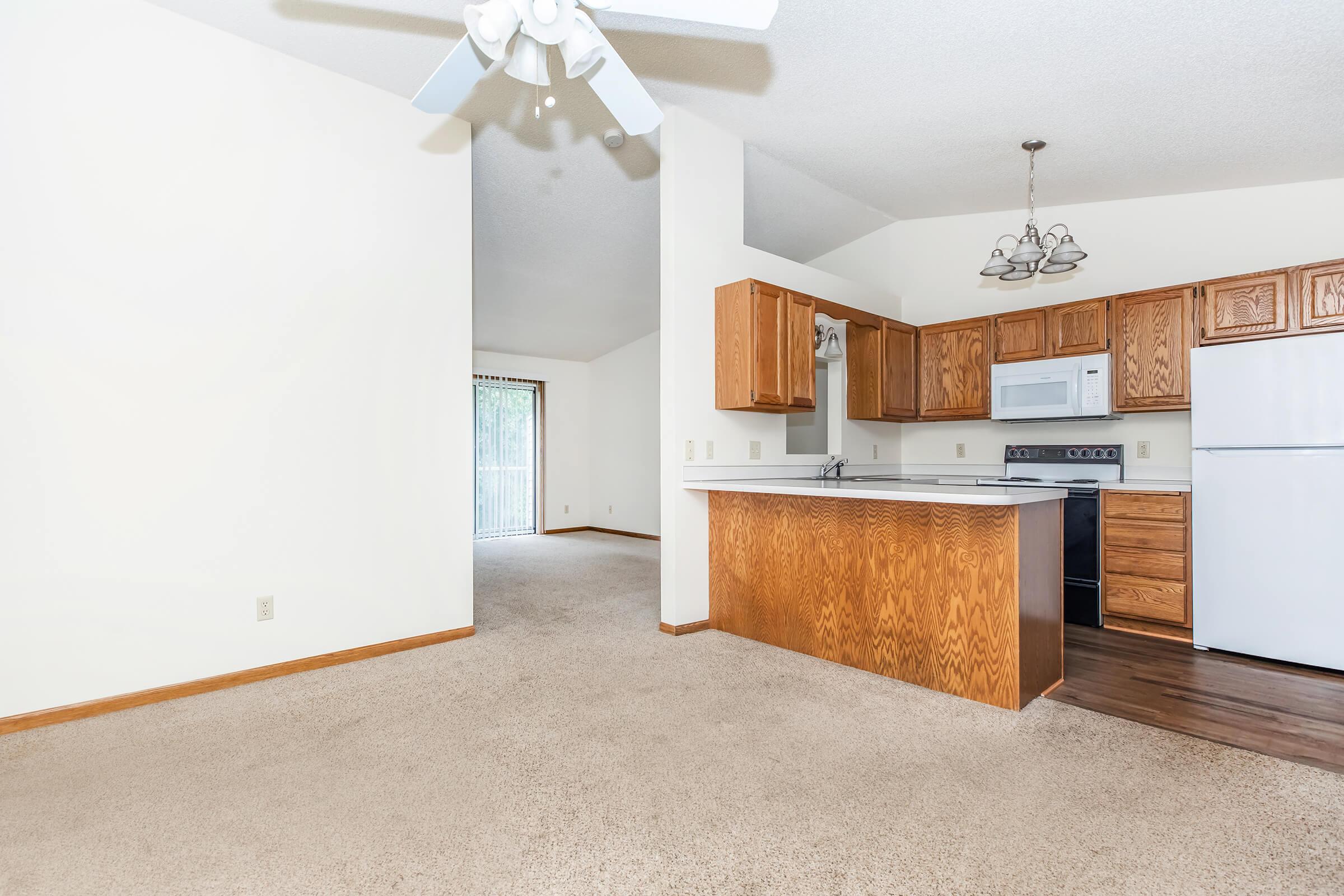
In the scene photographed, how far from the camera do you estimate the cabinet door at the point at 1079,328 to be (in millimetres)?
3982

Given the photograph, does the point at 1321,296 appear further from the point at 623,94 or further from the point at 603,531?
the point at 603,531

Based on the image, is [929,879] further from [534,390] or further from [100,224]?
[534,390]

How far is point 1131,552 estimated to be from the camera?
141 inches

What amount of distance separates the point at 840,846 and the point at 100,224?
3.37m

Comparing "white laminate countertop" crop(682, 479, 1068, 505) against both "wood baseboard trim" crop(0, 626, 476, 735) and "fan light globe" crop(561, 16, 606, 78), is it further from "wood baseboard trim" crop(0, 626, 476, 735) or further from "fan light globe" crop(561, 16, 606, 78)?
"fan light globe" crop(561, 16, 606, 78)

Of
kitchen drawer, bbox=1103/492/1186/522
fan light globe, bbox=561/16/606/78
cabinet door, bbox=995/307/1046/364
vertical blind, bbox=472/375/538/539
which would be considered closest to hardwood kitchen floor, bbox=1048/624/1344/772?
kitchen drawer, bbox=1103/492/1186/522

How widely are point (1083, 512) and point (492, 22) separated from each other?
3.88 meters

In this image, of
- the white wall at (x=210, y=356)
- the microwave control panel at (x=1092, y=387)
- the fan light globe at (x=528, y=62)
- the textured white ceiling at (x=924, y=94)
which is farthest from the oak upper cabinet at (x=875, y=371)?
the fan light globe at (x=528, y=62)

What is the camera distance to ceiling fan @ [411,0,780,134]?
1858 millimetres

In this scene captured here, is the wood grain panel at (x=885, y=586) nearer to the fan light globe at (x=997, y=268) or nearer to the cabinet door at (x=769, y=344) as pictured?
the cabinet door at (x=769, y=344)

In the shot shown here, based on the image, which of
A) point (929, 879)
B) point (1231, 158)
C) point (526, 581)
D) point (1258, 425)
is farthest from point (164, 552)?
point (1231, 158)

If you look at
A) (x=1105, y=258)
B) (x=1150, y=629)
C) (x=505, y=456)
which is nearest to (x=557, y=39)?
(x=1105, y=258)

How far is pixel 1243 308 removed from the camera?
3.38m

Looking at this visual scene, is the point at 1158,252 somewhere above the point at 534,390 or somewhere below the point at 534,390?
above
